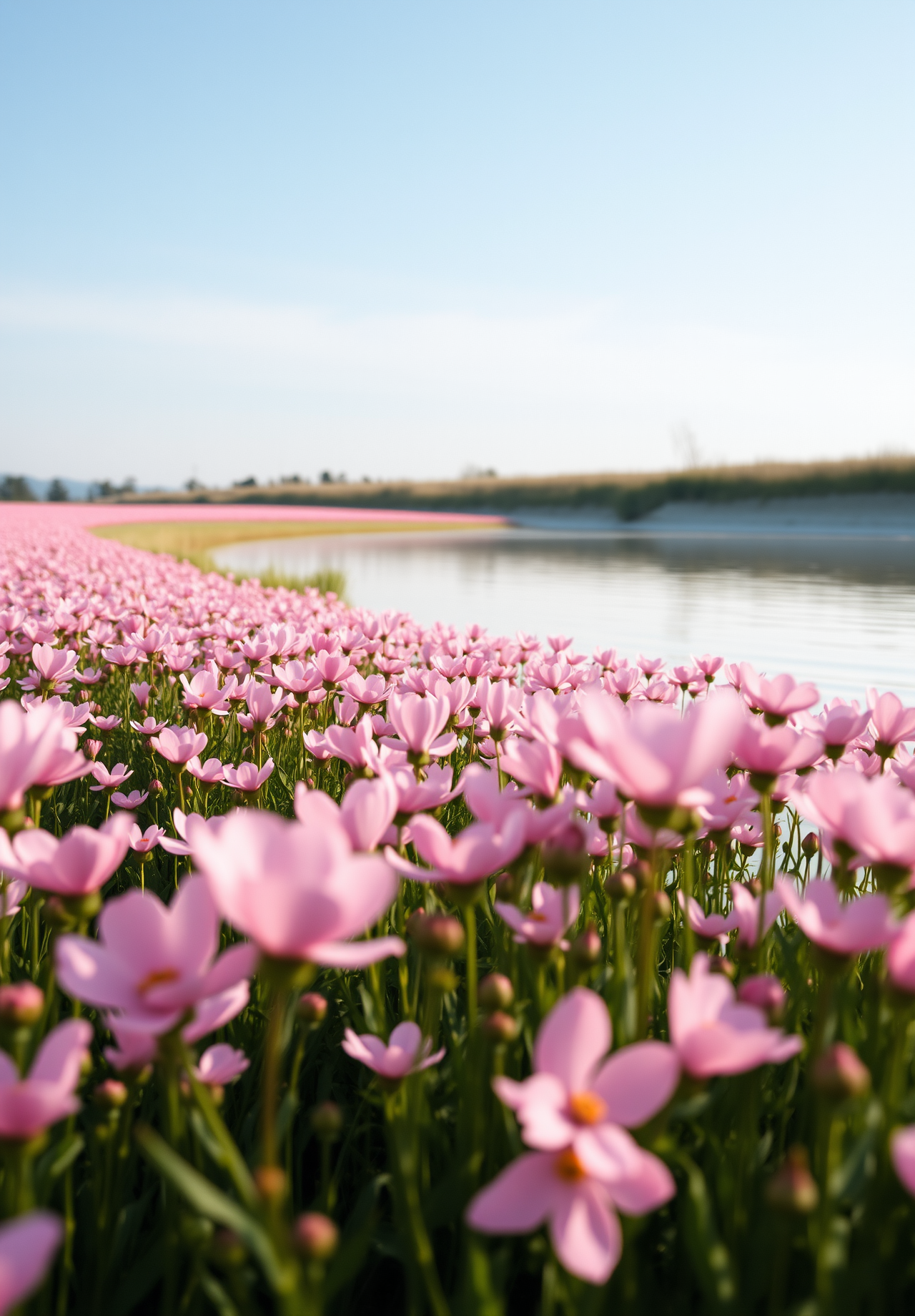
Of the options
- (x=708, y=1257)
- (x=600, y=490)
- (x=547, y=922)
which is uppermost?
(x=600, y=490)

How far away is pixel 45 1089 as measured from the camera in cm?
70

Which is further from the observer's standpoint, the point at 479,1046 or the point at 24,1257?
the point at 479,1046

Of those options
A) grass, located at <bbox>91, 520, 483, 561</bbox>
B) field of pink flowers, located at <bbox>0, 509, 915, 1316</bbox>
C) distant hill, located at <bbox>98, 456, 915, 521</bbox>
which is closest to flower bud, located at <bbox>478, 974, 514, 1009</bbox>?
field of pink flowers, located at <bbox>0, 509, 915, 1316</bbox>

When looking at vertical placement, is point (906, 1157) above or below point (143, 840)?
above

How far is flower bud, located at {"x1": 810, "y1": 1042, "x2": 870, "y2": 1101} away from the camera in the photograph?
0.77m

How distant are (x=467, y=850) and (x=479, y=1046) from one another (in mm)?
328

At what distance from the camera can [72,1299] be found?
119cm

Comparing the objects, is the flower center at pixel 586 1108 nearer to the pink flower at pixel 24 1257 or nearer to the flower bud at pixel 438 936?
the flower bud at pixel 438 936

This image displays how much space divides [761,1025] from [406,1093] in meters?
0.51

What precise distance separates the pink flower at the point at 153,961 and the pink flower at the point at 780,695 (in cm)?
118

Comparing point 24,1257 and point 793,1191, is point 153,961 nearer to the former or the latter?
point 24,1257

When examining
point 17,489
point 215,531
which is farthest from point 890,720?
point 17,489

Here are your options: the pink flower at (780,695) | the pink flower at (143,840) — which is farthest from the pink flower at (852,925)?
the pink flower at (143,840)

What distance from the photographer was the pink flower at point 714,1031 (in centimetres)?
76
